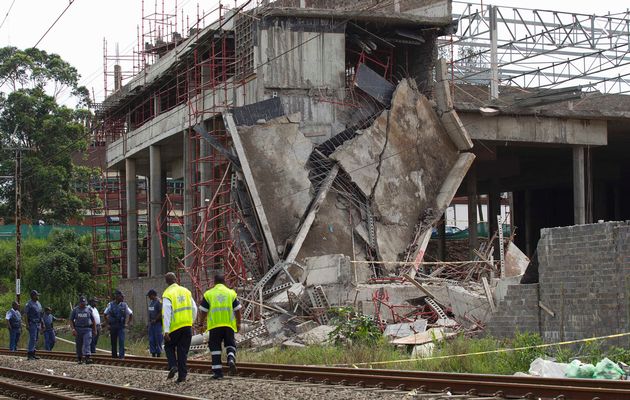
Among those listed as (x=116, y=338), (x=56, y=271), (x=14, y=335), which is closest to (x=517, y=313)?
(x=116, y=338)

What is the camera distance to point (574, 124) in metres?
39.2

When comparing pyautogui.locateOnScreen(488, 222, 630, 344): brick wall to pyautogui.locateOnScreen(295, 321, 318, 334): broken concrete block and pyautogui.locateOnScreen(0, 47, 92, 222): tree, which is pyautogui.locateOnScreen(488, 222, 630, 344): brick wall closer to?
pyautogui.locateOnScreen(295, 321, 318, 334): broken concrete block

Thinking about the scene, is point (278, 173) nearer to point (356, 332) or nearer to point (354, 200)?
point (354, 200)

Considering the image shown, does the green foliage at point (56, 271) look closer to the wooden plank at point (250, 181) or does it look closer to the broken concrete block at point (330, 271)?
the wooden plank at point (250, 181)

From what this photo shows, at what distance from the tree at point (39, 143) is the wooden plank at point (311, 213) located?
32.3 meters

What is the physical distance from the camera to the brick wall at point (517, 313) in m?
21.0

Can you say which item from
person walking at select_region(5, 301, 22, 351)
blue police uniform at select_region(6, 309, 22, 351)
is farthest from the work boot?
blue police uniform at select_region(6, 309, 22, 351)

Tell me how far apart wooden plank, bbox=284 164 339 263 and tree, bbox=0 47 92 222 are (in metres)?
32.3

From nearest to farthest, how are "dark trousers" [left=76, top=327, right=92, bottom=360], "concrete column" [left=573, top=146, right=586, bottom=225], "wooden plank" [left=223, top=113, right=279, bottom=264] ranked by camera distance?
"dark trousers" [left=76, top=327, right=92, bottom=360]
"wooden plank" [left=223, top=113, right=279, bottom=264]
"concrete column" [left=573, top=146, right=586, bottom=225]

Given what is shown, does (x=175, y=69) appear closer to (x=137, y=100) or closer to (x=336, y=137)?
(x=137, y=100)

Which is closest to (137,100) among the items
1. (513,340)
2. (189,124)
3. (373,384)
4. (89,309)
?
(189,124)

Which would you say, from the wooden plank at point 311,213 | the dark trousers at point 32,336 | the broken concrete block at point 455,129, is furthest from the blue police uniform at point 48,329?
the broken concrete block at point 455,129

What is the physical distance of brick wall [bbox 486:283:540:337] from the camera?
21.0 m

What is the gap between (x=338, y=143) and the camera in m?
33.9
